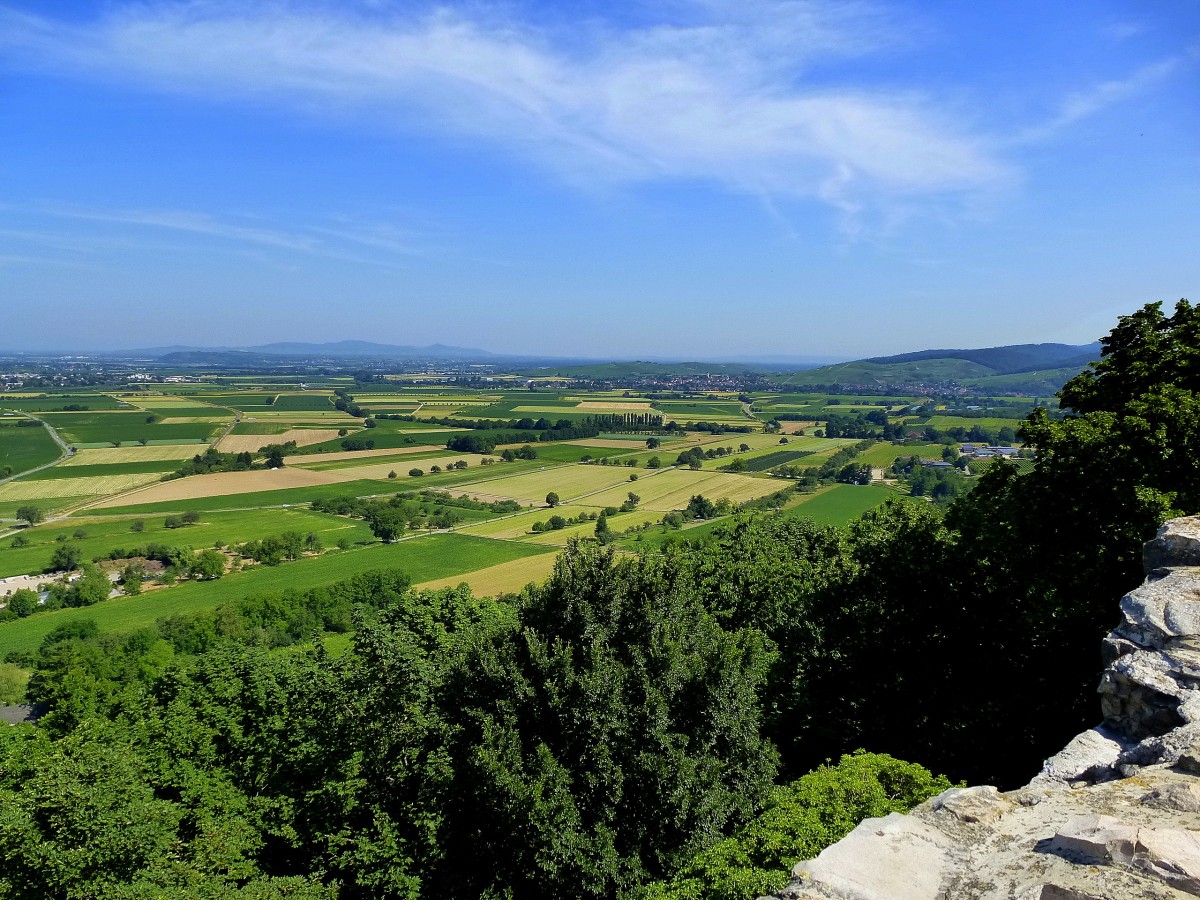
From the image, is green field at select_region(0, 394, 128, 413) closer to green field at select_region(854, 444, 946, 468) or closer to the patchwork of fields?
the patchwork of fields

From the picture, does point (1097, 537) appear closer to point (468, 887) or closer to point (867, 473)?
point (468, 887)

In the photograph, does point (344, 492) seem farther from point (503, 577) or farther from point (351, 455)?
point (503, 577)

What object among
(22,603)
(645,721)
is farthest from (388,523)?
(645,721)

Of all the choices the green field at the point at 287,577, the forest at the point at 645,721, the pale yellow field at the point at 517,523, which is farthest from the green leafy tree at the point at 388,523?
the forest at the point at 645,721

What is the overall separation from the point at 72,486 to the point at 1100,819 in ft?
367

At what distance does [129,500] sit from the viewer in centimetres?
8412

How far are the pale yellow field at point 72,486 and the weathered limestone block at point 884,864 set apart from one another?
103085 millimetres

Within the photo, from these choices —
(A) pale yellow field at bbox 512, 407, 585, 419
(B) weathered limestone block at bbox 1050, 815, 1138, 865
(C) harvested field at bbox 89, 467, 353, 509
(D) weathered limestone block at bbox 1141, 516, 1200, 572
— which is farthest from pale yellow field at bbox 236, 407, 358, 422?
(B) weathered limestone block at bbox 1050, 815, 1138, 865

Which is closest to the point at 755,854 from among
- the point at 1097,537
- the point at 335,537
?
the point at 1097,537

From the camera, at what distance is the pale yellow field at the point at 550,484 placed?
3484 inches

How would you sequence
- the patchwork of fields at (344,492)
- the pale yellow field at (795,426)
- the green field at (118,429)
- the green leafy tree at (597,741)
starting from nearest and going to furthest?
the green leafy tree at (597,741) → the patchwork of fields at (344,492) → the green field at (118,429) → the pale yellow field at (795,426)

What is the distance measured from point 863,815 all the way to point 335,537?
70.1 metres

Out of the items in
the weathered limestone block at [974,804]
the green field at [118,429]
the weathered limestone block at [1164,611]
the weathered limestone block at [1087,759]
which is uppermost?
the weathered limestone block at [1164,611]

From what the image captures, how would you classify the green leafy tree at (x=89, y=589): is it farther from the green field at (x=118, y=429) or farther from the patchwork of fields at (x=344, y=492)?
the green field at (x=118, y=429)
